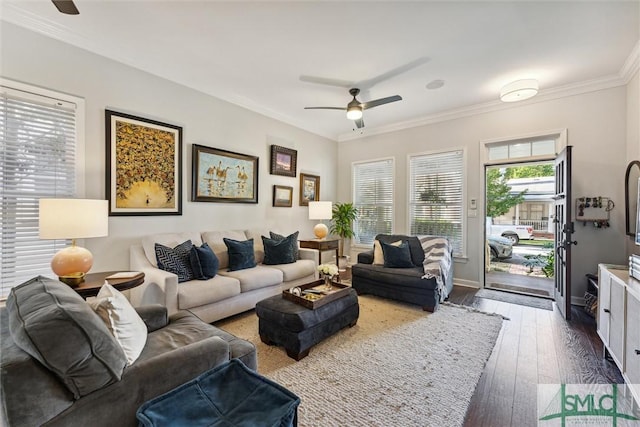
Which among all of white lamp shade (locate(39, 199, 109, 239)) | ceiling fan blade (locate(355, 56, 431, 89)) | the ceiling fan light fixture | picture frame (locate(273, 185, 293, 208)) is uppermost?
ceiling fan blade (locate(355, 56, 431, 89))

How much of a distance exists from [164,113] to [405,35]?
2.90 meters

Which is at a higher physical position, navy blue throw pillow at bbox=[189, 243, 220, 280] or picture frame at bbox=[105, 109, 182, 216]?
picture frame at bbox=[105, 109, 182, 216]

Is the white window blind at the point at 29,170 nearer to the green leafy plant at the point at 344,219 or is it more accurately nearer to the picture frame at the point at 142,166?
the picture frame at the point at 142,166

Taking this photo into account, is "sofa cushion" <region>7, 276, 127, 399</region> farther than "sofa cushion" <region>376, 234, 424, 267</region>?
No

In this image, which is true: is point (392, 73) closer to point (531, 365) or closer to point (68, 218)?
point (531, 365)

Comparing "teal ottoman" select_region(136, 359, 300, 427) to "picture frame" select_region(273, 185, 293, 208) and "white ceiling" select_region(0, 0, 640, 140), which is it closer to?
"white ceiling" select_region(0, 0, 640, 140)

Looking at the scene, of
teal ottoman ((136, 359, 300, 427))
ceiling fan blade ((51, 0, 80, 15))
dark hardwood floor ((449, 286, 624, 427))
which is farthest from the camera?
dark hardwood floor ((449, 286, 624, 427))

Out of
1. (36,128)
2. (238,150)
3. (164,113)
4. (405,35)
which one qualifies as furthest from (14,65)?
(405,35)

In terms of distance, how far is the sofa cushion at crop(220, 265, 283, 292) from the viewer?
3.10 meters

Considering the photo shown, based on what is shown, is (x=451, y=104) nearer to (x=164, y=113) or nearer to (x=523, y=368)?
(x=523, y=368)

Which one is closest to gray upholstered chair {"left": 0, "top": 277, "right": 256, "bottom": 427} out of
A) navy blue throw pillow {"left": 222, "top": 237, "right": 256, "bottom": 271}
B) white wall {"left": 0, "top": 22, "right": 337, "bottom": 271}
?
white wall {"left": 0, "top": 22, "right": 337, "bottom": 271}

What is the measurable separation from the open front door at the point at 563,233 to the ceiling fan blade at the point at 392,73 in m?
1.92

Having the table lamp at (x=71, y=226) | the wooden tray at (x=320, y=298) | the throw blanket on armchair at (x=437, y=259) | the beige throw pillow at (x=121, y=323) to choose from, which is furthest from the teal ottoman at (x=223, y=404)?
the throw blanket on armchair at (x=437, y=259)

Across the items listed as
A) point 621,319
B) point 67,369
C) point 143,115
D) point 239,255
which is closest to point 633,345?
point 621,319
